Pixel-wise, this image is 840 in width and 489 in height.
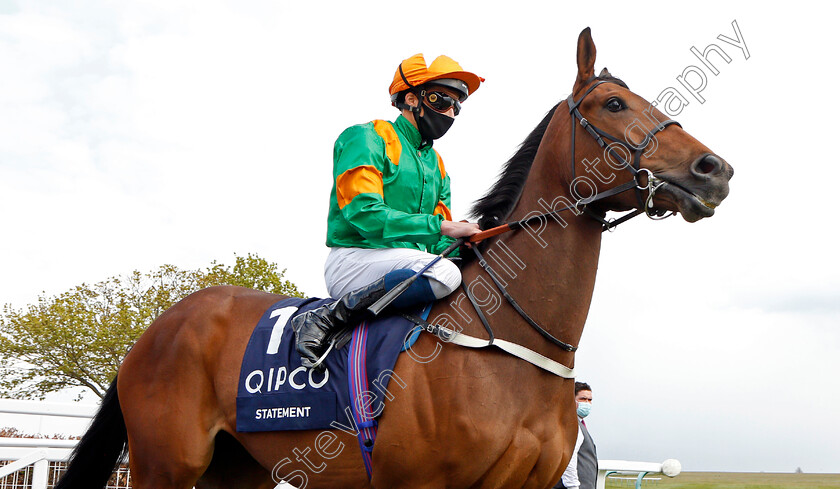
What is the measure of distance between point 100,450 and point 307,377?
182 centimetres

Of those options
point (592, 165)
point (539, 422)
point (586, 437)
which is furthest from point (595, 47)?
point (586, 437)

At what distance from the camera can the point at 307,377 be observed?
135 inches

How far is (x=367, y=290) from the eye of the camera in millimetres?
3287

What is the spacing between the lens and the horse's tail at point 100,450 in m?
4.27

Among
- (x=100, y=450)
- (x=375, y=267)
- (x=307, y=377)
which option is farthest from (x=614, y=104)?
(x=100, y=450)

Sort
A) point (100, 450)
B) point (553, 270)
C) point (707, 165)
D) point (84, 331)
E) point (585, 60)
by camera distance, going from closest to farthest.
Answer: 1. point (707, 165)
2. point (553, 270)
3. point (585, 60)
4. point (100, 450)
5. point (84, 331)

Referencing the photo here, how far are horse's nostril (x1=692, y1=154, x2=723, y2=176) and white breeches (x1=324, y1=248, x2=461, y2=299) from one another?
114 centimetres

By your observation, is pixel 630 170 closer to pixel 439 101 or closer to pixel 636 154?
pixel 636 154

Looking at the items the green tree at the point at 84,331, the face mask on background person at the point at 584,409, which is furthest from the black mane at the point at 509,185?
the green tree at the point at 84,331

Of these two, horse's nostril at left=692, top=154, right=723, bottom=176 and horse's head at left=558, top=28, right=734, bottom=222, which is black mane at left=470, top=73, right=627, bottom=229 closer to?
horse's head at left=558, top=28, right=734, bottom=222

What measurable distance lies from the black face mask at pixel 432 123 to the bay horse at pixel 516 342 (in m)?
0.43

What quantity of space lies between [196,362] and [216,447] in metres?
0.56

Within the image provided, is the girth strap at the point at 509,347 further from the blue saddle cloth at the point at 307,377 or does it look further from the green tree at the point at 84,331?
the green tree at the point at 84,331

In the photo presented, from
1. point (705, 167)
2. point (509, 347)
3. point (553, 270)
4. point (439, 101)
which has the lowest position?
point (509, 347)
